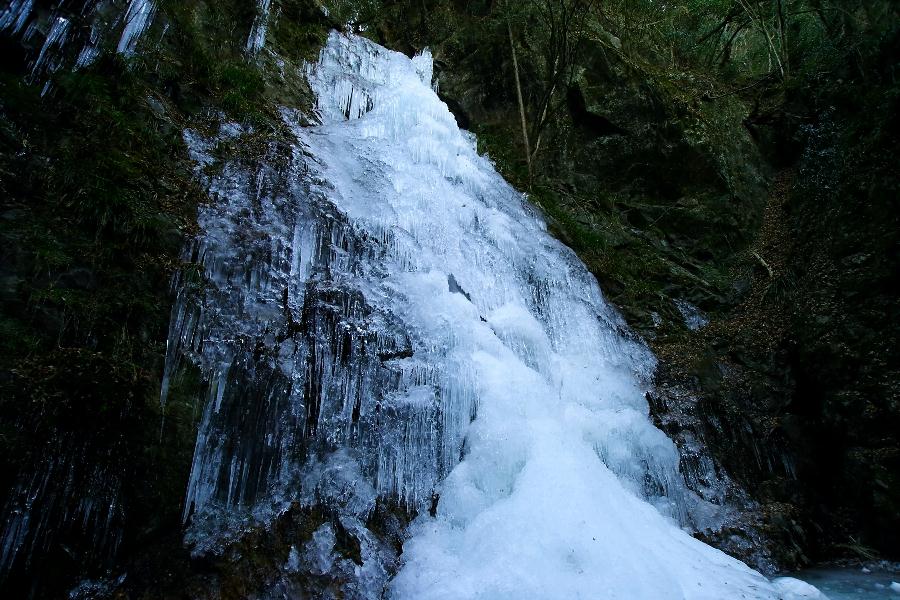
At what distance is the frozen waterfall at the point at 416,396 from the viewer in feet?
10.9

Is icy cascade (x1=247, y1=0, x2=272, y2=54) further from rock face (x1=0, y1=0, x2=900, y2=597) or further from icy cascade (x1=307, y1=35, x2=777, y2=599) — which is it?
icy cascade (x1=307, y1=35, x2=777, y2=599)

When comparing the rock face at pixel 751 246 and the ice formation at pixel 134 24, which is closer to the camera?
the ice formation at pixel 134 24

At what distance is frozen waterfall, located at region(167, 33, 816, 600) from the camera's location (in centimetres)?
332

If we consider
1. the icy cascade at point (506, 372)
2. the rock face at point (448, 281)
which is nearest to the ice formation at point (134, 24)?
the rock face at point (448, 281)

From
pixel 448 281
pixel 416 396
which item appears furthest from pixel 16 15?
pixel 416 396

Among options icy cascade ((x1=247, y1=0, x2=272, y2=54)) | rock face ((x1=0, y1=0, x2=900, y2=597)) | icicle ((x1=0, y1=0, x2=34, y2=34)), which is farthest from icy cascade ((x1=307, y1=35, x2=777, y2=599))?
icicle ((x1=0, y1=0, x2=34, y2=34))

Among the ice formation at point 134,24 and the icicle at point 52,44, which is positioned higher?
the ice formation at point 134,24

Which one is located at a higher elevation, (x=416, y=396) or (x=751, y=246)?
(x=751, y=246)

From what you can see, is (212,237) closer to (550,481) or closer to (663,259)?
(550,481)

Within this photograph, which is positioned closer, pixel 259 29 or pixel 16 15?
pixel 16 15

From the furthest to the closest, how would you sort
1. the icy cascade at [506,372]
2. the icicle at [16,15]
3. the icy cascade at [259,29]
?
the icy cascade at [259,29] → the icicle at [16,15] → the icy cascade at [506,372]

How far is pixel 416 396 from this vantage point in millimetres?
4207

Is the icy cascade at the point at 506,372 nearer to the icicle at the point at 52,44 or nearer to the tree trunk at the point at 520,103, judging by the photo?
the tree trunk at the point at 520,103

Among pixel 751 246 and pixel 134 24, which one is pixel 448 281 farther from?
pixel 751 246
